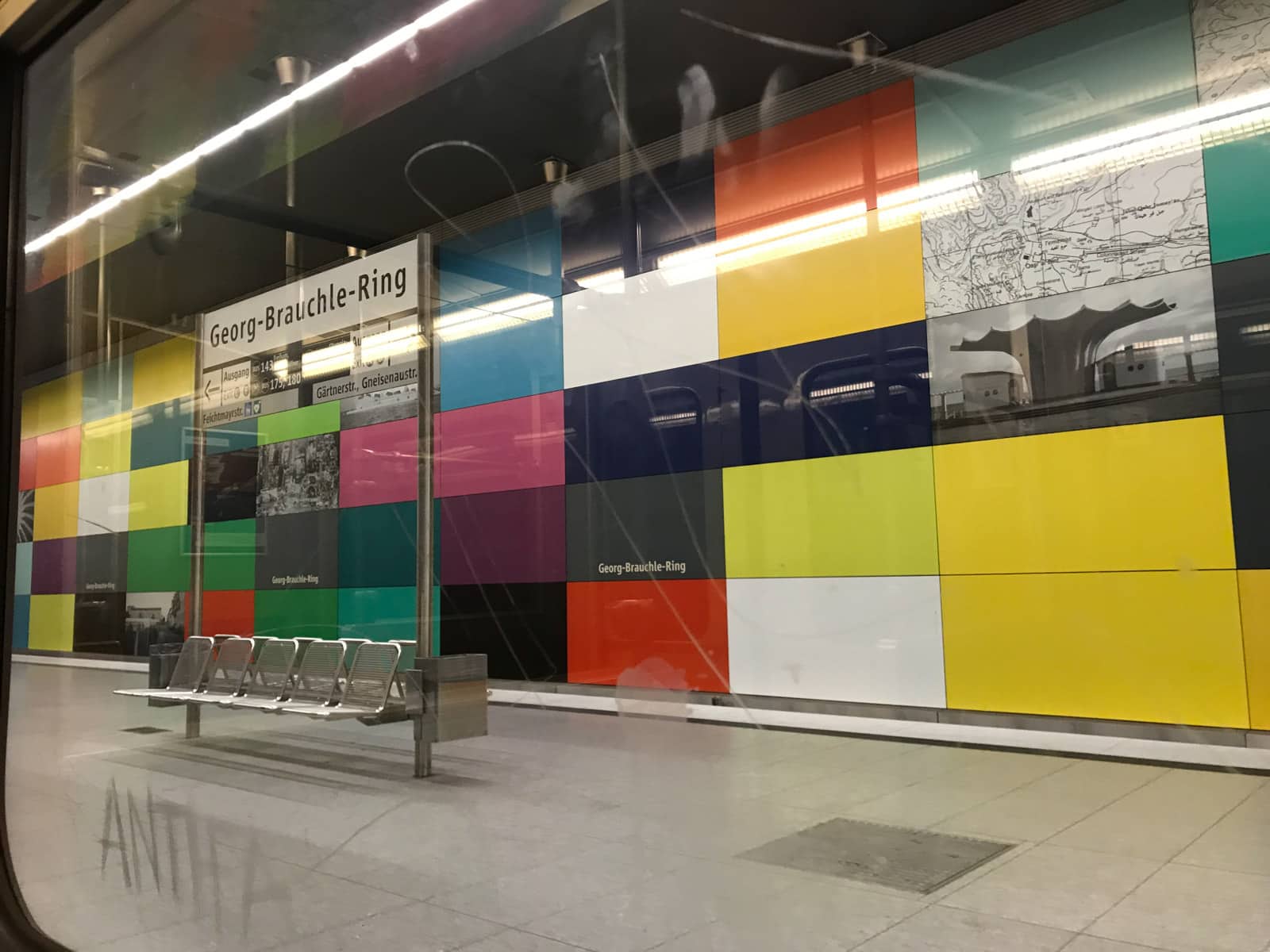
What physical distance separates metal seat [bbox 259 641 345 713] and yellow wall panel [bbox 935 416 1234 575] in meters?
3.01

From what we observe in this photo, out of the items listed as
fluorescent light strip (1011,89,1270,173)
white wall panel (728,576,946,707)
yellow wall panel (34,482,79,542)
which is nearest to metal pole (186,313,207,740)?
yellow wall panel (34,482,79,542)

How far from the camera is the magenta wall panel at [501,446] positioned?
366cm

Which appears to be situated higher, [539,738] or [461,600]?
[461,600]

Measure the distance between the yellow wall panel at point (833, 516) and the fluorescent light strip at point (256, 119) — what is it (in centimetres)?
242

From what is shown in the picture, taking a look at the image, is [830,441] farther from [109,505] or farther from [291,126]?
[109,505]

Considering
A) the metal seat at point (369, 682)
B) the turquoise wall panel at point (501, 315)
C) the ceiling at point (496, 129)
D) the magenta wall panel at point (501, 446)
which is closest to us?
the ceiling at point (496, 129)

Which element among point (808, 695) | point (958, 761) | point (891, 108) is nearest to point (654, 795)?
point (808, 695)

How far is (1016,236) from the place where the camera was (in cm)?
207

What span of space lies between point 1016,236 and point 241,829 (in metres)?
3.60

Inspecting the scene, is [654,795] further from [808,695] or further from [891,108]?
[891,108]

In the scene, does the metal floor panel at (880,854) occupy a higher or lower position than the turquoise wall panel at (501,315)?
lower

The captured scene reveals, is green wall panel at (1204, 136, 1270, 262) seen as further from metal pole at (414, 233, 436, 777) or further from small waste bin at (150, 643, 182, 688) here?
small waste bin at (150, 643, 182, 688)

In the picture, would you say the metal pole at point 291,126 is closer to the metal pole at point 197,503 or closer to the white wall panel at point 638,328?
the metal pole at point 197,503

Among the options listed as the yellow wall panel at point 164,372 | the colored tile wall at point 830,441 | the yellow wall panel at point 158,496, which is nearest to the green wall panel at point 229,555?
the colored tile wall at point 830,441
